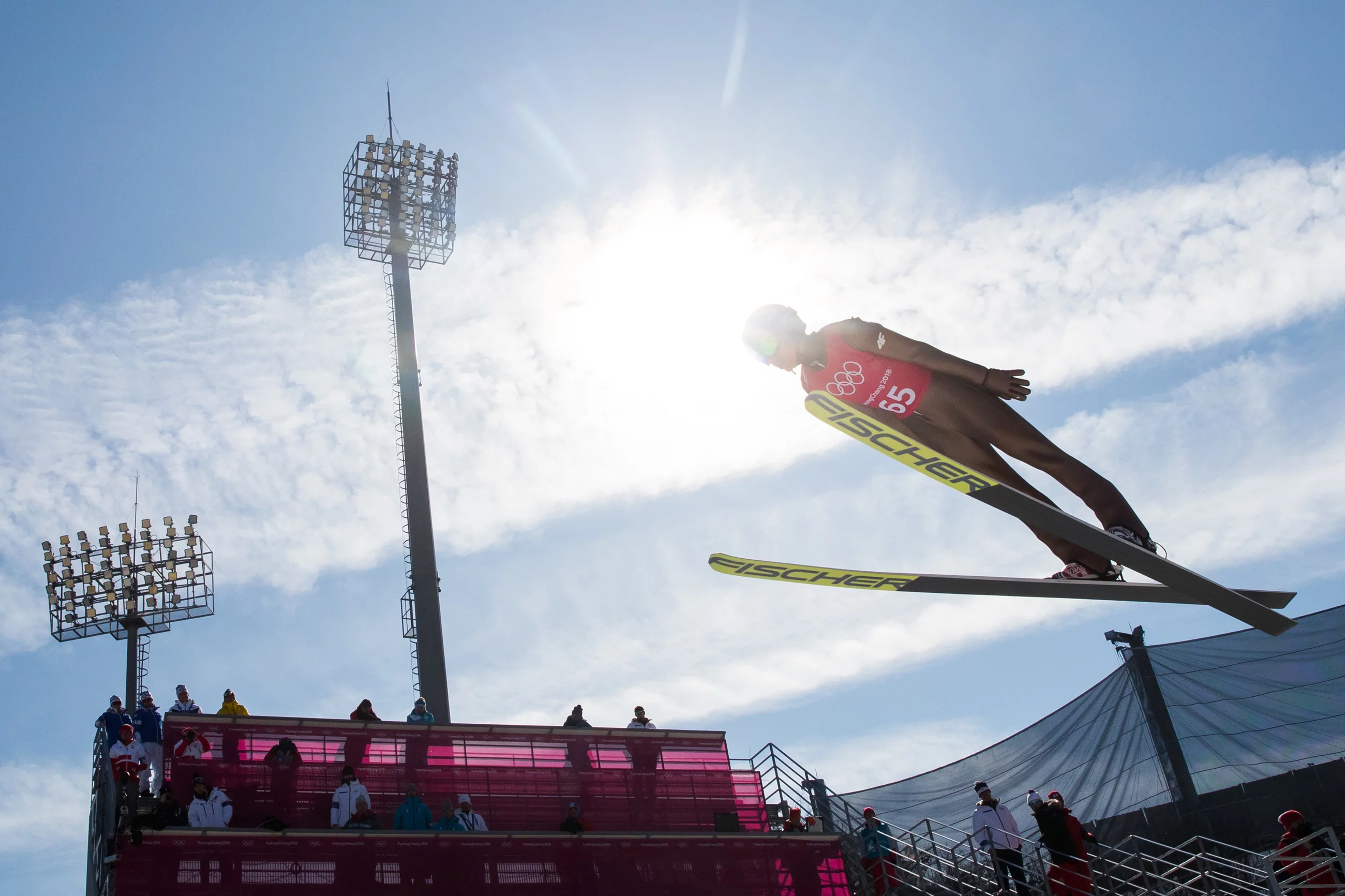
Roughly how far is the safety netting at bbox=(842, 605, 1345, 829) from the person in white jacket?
7.53m

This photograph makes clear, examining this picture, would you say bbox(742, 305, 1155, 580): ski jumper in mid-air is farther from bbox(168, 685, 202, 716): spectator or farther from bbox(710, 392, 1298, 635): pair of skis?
bbox(168, 685, 202, 716): spectator

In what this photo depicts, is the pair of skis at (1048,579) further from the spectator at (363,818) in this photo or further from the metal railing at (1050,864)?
the spectator at (363,818)

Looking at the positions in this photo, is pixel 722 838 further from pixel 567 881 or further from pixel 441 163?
pixel 441 163

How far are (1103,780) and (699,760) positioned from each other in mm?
4884

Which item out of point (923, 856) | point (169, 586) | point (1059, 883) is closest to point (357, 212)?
point (169, 586)

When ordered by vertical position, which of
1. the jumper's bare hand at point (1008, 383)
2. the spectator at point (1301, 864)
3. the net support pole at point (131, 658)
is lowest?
the spectator at point (1301, 864)

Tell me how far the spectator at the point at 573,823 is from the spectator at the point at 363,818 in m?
2.01

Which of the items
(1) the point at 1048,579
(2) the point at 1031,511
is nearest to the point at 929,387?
(2) the point at 1031,511

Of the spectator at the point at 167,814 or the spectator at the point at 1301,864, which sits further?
the spectator at the point at 167,814

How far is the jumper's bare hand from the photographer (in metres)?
5.87

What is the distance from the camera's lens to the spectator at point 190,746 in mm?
12227

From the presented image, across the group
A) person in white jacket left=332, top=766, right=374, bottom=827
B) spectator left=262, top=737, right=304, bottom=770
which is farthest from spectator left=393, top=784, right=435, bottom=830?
spectator left=262, top=737, right=304, bottom=770

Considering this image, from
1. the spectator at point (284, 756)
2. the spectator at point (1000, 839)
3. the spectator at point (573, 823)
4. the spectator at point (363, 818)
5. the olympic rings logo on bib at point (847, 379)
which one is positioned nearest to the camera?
the olympic rings logo on bib at point (847, 379)

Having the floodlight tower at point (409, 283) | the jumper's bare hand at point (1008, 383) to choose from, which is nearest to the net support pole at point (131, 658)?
the floodlight tower at point (409, 283)
